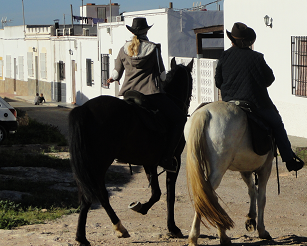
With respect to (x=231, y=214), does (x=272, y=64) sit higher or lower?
higher

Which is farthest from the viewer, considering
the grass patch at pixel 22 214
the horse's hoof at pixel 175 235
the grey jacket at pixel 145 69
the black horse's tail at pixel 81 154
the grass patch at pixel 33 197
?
the grass patch at pixel 33 197

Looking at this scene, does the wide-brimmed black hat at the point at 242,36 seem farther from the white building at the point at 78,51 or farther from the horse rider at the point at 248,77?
the white building at the point at 78,51

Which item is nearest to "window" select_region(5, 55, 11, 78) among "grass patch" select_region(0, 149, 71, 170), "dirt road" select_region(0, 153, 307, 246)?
"grass patch" select_region(0, 149, 71, 170)

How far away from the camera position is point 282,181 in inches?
327

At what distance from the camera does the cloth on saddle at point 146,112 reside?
16.6ft

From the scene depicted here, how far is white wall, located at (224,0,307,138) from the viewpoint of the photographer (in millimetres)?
12344

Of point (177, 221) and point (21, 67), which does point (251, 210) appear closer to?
point (177, 221)

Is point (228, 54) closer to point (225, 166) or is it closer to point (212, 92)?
point (225, 166)

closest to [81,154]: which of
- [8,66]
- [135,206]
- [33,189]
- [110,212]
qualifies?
[110,212]

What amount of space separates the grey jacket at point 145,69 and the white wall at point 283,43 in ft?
25.1

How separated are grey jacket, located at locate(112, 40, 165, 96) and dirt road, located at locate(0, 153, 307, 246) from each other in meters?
1.51

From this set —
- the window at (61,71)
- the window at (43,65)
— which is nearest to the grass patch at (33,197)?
the window at (61,71)

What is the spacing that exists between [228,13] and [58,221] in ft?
34.4

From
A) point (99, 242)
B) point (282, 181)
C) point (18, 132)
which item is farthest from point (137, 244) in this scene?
point (18, 132)
